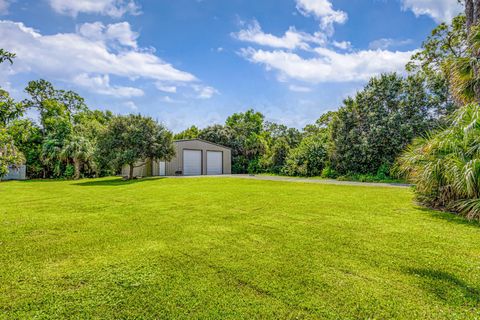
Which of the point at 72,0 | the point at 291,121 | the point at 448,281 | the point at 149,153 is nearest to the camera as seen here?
the point at 448,281

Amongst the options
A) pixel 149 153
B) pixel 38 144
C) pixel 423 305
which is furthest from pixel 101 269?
pixel 38 144

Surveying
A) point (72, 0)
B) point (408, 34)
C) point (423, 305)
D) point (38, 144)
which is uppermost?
point (408, 34)

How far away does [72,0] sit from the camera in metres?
9.04

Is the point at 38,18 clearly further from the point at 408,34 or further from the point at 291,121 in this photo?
the point at 291,121

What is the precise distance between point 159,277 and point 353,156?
1687 cm

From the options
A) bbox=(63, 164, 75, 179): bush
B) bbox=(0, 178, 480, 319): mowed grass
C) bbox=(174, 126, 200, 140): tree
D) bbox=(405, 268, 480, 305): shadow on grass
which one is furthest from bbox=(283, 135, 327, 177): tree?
bbox=(63, 164, 75, 179): bush

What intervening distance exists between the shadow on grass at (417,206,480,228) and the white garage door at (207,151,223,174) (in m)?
21.0

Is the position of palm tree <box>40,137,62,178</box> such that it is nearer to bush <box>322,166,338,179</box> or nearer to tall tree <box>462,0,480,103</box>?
bush <box>322,166,338,179</box>

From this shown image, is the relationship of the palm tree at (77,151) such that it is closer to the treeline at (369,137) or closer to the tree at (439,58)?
the treeline at (369,137)

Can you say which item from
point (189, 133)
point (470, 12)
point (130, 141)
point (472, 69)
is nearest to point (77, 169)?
point (130, 141)

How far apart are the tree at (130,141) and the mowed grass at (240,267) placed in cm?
1239

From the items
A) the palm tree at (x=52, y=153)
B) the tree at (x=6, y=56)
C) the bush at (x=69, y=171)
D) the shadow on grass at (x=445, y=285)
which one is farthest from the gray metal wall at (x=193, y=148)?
the shadow on grass at (x=445, y=285)

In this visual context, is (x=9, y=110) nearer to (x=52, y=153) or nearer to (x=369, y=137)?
(x=369, y=137)

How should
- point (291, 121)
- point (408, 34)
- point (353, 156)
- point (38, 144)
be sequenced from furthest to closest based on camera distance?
point (291, 121), point (38, 144), point (353, 156), point (408, 34)
